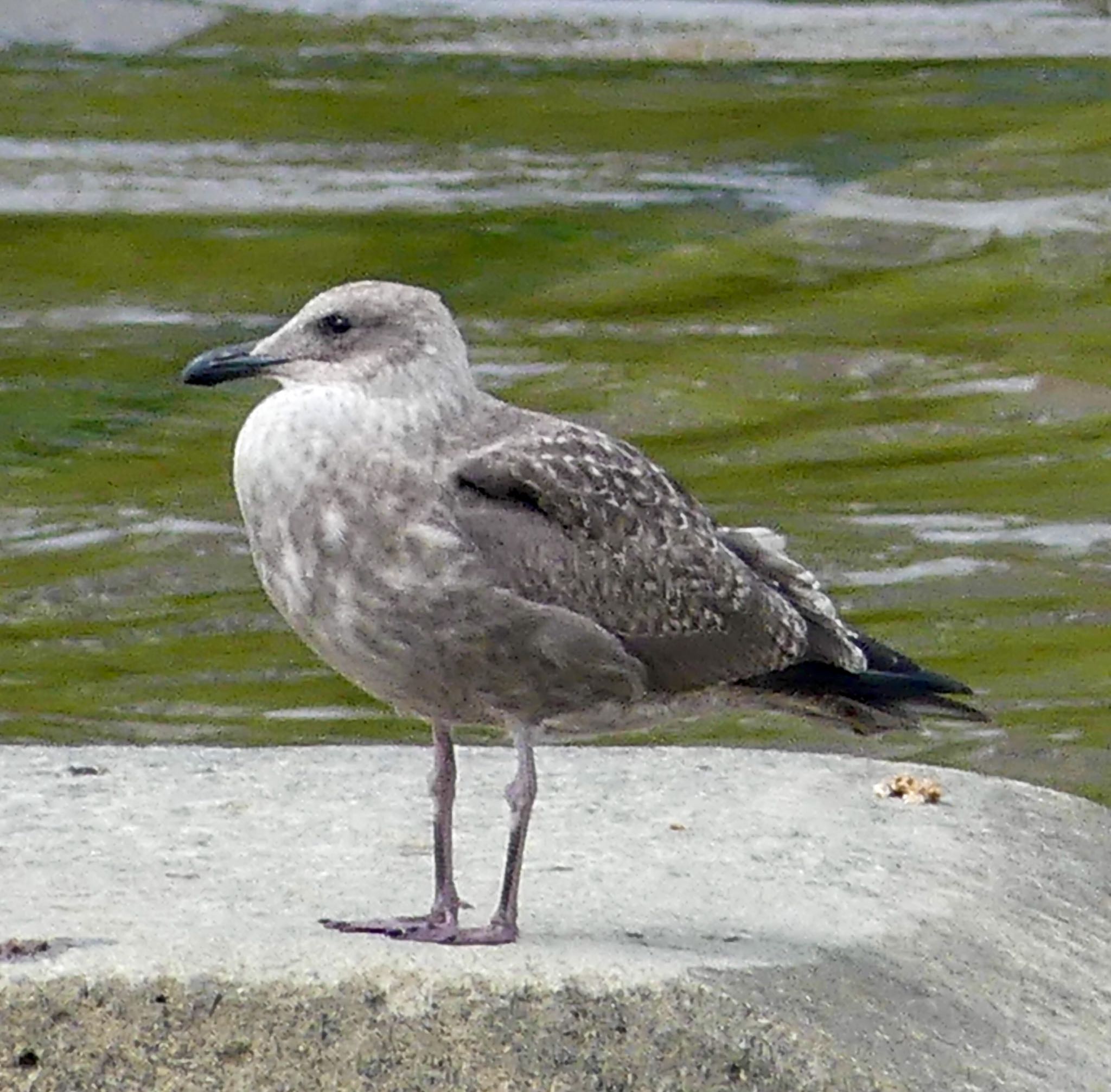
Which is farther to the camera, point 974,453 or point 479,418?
point 974,453

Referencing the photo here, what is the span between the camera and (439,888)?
18.6 ft

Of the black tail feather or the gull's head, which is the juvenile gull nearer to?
the gull's head

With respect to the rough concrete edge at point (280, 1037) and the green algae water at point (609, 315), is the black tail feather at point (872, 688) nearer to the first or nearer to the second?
the rough concrete edge at point (280, 1037)

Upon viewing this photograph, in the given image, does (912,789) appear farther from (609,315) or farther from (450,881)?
(609,315)

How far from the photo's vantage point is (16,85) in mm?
18641

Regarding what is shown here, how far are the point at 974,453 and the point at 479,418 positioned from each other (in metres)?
7.64

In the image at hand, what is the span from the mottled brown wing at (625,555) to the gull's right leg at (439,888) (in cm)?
37

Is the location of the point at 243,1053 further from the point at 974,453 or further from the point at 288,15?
the point at 288,15

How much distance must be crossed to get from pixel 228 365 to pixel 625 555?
775mm

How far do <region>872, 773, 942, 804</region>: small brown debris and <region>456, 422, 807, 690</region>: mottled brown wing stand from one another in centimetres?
115

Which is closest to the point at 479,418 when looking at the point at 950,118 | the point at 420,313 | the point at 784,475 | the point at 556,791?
the point at 420,313

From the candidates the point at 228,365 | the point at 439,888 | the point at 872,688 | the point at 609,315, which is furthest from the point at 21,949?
the point at 609,315

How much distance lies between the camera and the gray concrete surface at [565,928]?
16.6 feet

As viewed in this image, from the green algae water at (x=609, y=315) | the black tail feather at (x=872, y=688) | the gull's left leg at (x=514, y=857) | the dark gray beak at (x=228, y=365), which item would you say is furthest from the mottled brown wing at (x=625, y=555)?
the green algae water at (x=609, y=315)
